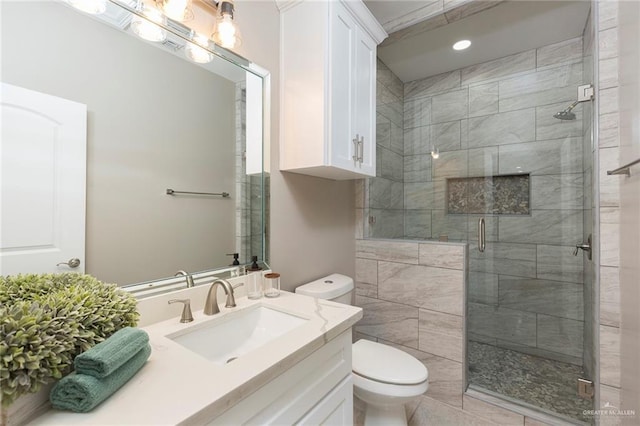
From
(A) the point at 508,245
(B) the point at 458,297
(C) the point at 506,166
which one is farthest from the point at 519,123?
Result: (B) the point at 458,297

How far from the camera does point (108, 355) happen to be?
550mm

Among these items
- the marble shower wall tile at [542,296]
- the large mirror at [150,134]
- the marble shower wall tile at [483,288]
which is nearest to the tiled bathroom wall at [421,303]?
the marble shower wall tile at [483,288]

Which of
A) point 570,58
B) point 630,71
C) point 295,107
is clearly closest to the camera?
point 630,71

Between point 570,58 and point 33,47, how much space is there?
9.98 feet

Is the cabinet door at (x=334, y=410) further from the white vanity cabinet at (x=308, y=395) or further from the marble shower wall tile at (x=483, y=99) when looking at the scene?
the marble shower wall tile at (x=483, y=99)

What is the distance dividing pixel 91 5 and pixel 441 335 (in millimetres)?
2225

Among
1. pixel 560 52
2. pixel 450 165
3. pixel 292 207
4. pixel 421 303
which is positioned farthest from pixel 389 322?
pixel 560 52

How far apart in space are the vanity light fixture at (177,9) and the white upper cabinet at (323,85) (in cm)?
52

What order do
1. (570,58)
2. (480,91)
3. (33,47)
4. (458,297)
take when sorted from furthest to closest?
(480,91), (570,58), (458,297), (33,47)

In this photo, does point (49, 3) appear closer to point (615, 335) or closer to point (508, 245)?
point (615, 335)

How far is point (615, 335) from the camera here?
1328 mm

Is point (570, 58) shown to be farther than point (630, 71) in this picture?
Yes

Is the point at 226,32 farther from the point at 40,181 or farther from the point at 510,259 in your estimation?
the point at 510,259

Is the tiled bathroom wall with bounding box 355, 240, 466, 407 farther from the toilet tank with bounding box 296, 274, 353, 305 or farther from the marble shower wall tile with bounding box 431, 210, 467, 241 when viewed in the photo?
the marble shower wall tile with bounding box 431, 210, 467, 241
